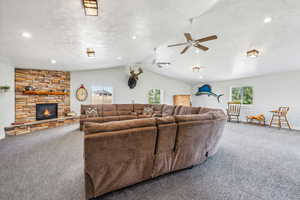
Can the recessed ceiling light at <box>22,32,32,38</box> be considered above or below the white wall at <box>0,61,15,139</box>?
above

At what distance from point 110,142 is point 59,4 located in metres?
2.28

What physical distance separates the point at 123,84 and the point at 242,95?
6646 millimetres

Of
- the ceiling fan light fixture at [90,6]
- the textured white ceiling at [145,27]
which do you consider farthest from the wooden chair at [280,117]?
the ceiling fan light fixture at [90,6]

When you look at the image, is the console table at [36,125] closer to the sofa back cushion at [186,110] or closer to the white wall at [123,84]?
the white wall at [123,84]

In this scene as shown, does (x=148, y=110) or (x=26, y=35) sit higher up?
(x=26, y=35)

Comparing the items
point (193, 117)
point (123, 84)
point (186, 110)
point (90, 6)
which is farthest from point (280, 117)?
point (90, 6)

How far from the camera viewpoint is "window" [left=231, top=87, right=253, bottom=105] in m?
6.42

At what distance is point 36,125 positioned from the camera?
4.61 metres

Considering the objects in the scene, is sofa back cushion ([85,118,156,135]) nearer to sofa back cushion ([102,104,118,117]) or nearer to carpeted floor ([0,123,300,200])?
carpeted floor ([0,123,300,200])

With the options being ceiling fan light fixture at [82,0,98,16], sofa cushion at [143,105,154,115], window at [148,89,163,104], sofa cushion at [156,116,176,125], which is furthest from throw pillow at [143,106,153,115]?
ceiling fan light fixture at [82,0,98,16]

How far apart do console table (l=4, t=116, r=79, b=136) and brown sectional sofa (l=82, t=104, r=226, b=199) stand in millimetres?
4439

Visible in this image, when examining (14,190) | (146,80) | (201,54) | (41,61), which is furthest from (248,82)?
(41,61)

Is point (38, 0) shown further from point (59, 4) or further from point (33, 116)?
point (33, 116)

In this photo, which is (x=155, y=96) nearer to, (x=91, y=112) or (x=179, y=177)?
(x=91, y=112)
